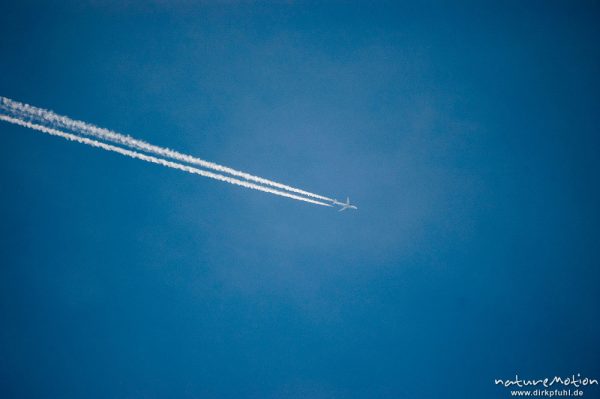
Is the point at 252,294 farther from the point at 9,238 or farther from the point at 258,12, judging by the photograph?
the point at 258,12

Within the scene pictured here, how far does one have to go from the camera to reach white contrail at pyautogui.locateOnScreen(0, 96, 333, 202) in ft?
8.54

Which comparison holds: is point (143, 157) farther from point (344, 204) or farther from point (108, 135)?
point (344, 204)

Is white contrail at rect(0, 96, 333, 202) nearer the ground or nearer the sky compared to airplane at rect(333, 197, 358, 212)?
nearer the sky

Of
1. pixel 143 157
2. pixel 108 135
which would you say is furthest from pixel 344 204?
pixel 108 135

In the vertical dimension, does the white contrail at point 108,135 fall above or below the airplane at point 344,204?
above

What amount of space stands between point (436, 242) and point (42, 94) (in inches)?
163

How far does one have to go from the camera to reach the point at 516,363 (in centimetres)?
341

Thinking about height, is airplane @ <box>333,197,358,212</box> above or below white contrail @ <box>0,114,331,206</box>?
below

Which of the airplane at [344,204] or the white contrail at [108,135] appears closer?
the white contrail at [108,135]

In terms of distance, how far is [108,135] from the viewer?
9.09ft

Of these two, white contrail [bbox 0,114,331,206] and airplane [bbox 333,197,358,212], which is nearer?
white contrail [bbox 0,114,331,206]

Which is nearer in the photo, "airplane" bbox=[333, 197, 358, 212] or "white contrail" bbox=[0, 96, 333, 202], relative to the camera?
"white contrail" bbox=[0, 96, 333, 202]

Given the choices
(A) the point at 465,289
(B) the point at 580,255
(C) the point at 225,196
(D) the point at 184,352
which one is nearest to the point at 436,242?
(A) the point at 465,289

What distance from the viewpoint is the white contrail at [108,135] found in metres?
2.60
